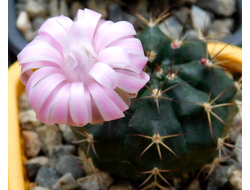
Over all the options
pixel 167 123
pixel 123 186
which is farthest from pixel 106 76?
pixel 123 186

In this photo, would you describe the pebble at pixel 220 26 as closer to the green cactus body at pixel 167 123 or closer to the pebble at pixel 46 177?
the green cactus body at pixel 167 123

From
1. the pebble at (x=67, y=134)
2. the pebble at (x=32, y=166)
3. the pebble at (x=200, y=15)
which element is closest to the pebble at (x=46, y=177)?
the pebble at (x=32, y=166)

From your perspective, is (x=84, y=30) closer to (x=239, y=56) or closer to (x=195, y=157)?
(x=195, y=157)

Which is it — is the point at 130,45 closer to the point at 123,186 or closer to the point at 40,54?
the point at 40,54

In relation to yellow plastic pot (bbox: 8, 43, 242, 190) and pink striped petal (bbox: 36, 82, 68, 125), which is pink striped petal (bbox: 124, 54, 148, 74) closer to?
pink striped petal (bbox: 36, 82, 68, 125)

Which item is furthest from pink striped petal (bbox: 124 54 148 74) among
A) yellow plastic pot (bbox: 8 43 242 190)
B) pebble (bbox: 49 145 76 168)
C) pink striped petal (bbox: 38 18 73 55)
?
pebble (bbox: 49 145 76 168)
